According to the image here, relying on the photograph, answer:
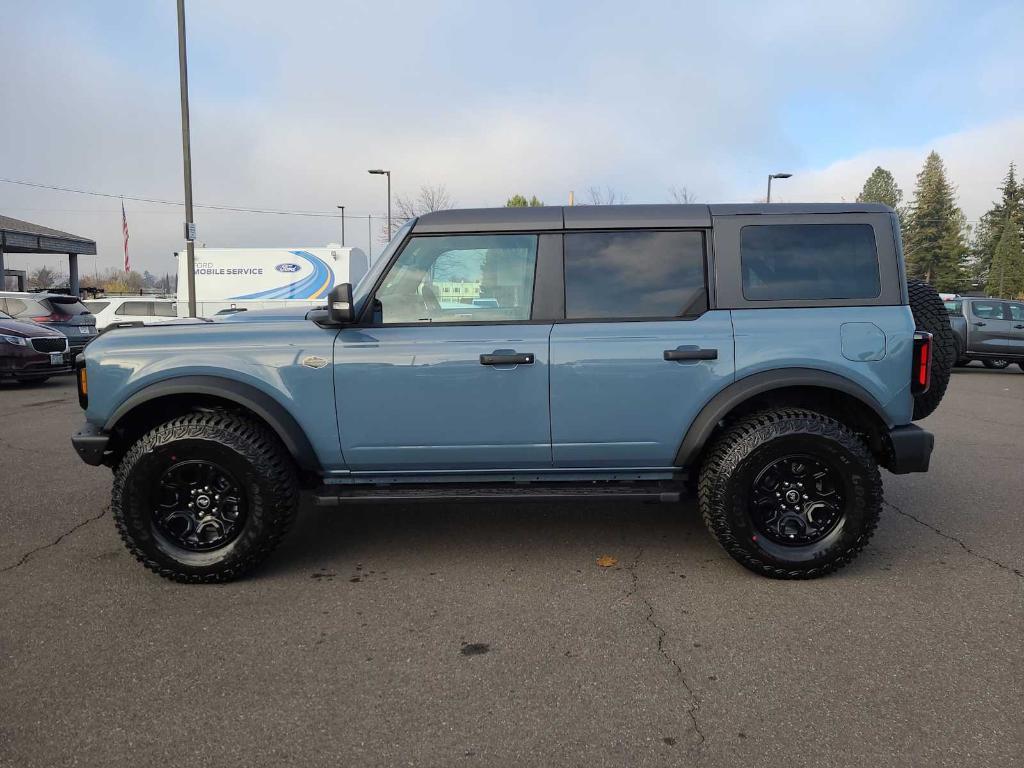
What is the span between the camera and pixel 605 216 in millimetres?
3777

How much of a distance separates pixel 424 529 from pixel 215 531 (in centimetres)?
129

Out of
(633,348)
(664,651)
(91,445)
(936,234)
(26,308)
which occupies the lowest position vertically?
(664,651)

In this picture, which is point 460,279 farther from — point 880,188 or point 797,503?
point 880,188

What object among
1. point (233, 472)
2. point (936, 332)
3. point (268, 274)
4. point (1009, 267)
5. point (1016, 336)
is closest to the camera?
point (233, 472)

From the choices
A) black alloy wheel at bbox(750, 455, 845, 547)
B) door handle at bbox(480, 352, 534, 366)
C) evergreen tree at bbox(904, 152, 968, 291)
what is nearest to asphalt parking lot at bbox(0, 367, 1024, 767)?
black alloy wheel at bbox(750, 455, 845, 547)

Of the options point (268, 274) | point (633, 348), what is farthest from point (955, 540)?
point (268, 274)

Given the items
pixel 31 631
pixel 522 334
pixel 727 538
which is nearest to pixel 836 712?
pixel 727 538

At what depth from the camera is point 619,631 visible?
10.0 feet

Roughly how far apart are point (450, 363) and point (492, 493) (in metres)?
0.72

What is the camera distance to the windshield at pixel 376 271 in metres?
3.71

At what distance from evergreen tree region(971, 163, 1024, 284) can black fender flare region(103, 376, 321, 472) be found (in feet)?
217

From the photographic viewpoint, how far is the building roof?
2462 centimetres

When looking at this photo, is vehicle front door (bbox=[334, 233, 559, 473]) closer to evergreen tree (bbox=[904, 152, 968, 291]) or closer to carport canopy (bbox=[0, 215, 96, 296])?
carport canopy (bbox=[0, 215, 96, 296])

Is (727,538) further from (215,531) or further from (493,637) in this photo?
(215,531)
